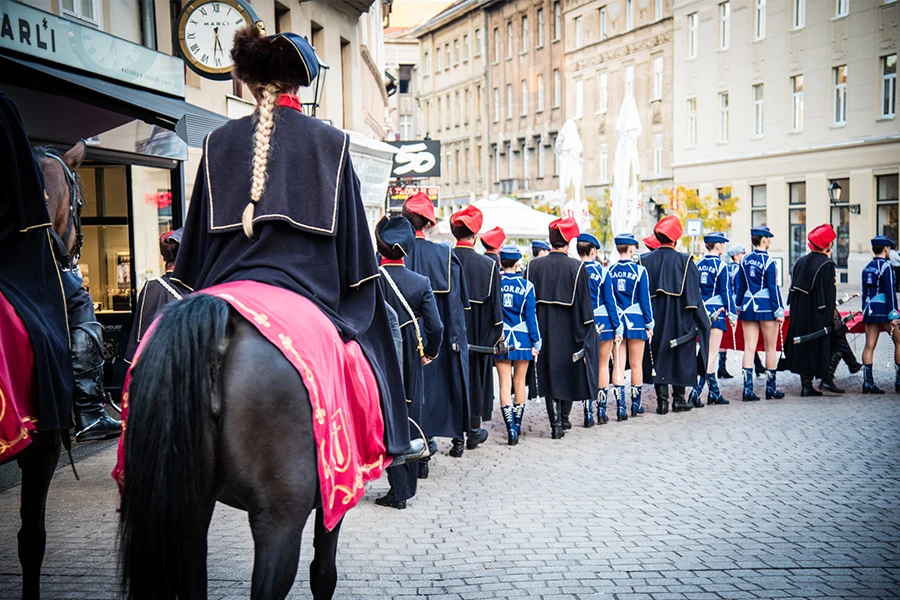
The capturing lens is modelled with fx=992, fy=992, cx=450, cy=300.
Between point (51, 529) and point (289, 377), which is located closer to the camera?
point (289, 377)

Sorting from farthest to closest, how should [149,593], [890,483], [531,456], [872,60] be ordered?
[872,60] < [531,456] < [890,483] < [149,593]

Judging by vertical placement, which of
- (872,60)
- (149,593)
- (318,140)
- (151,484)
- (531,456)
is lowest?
(531,456)

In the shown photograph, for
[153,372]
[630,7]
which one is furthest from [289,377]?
[630,7]

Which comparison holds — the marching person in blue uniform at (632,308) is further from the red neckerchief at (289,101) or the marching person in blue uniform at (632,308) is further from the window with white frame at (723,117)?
the window with white frame at (723,117)

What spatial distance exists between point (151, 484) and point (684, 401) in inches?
432

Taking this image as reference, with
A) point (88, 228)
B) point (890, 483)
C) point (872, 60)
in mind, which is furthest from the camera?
point (872, 60)

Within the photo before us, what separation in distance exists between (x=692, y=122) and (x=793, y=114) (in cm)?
796

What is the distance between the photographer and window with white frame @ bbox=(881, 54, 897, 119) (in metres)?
37.0

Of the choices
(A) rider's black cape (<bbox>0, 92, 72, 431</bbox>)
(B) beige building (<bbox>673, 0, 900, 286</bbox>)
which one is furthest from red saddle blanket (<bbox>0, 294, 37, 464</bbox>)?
(B) beige building (<bbox>673, 0, 900, 286</bbox>)

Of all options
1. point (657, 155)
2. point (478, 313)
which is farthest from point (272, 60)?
point (657, 155)

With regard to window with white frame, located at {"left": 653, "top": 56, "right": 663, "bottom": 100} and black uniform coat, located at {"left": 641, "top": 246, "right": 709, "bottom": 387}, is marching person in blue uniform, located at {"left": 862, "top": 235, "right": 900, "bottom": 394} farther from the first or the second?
window with white frame, located at {"left": 653, "top": 56, "right": 663, "bottom": 100}

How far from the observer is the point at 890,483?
8.35 meters

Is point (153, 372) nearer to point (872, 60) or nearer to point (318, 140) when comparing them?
point (318, 140)

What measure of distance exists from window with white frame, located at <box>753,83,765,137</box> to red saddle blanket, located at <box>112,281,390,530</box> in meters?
43.6
